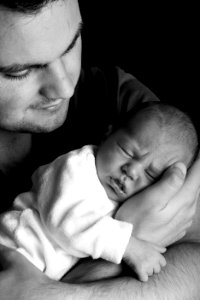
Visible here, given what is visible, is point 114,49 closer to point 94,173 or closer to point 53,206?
point 94,173

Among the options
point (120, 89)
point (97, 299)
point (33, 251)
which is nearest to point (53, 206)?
point (33, 251)

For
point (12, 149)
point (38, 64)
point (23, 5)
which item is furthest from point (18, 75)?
point (12, 149)

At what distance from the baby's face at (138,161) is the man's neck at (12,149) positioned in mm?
396

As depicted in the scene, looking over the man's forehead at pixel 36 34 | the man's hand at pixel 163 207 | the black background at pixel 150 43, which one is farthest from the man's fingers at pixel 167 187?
the black background at pixel 150 43

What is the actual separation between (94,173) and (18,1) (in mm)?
539

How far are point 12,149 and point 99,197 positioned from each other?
0.48 metres

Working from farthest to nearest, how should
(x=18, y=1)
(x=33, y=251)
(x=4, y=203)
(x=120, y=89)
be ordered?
(x=120, y=89)
(x=4, y=203)
(x=33, y=251)
(x=18, y=1)

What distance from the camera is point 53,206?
4.60 ft

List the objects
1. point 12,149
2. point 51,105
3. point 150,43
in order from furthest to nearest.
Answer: point 150,43 < point 12,149 < point 51,105

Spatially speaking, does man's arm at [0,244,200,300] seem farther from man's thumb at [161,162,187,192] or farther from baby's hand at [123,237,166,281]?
man's thumb at [161,162,187,192]

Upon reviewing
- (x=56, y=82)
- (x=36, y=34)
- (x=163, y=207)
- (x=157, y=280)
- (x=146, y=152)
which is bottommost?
(x=157, y=280)

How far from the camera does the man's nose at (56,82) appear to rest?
1500 mm

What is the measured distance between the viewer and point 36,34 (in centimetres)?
139

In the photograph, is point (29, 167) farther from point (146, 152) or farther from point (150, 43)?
point (150, 43)
